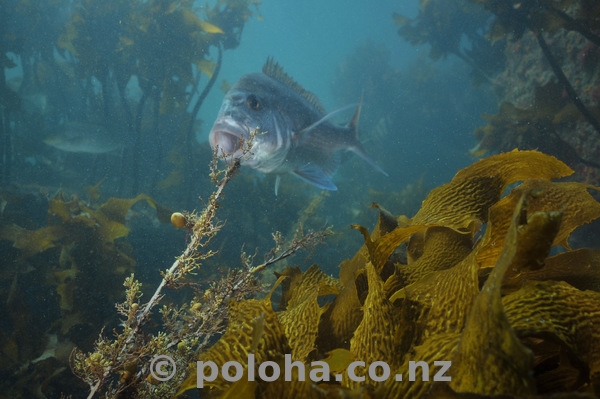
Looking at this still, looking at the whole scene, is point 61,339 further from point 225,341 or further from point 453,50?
point 453,50

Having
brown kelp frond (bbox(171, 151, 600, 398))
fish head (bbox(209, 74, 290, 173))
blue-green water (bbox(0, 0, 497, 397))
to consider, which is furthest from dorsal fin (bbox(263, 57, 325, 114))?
brown kelp frond (bbox(171, 151, 600, 398))

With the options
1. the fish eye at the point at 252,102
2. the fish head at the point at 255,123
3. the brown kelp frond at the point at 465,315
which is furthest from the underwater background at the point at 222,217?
the fish eye at the point at 252,102

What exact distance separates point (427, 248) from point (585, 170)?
18.7 ft

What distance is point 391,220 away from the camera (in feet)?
4.02

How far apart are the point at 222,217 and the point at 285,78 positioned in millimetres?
3826

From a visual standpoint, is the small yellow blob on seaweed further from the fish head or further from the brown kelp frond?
the fish head

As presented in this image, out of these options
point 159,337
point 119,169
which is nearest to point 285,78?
point 159,337

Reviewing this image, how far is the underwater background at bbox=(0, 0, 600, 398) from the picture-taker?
83cm

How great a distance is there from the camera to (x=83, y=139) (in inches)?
277

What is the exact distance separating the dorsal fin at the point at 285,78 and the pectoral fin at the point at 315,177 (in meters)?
1.06

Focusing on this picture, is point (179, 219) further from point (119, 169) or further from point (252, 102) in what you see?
point (119, 169)

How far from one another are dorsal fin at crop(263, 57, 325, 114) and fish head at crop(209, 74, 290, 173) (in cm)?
48

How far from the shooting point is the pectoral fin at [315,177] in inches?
116

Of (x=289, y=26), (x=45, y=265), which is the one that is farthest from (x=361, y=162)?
(x=289, y=26)
